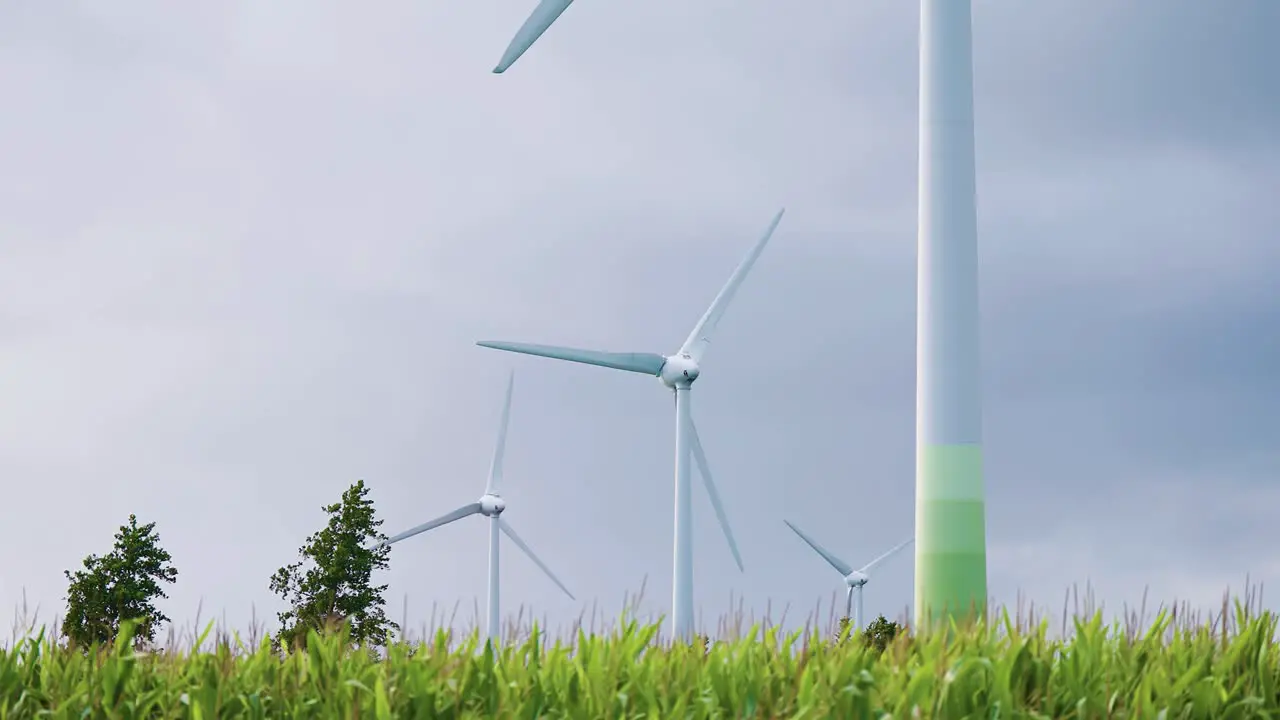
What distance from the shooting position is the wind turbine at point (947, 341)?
14555 millimetres

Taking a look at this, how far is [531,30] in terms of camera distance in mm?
23016

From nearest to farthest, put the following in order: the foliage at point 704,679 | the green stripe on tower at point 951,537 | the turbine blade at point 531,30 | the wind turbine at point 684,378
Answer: the foliage at point 704,679
the green stripe on tower at point 951,537
the turbine blade at point 531,30
the wind turbine at point 684,378

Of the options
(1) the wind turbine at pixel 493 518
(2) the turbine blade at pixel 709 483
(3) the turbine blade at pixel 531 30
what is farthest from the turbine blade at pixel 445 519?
(3) the turbine blade at pixel 531 30

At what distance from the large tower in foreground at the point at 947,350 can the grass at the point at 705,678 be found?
1.59m

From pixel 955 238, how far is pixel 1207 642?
503 cm

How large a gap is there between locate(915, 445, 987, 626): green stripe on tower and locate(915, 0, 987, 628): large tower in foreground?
0.01 metres

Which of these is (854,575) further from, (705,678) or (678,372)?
(705,678)

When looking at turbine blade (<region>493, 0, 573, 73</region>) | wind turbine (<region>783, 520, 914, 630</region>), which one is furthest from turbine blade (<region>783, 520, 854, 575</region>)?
turbine blade (<region>493, 0, 573, 73</region>)

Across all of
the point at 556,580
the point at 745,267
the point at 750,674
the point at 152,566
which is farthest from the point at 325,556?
the point at 750,674

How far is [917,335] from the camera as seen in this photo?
1534 centimetres

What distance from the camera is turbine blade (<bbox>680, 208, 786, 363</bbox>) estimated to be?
40406 millimetres

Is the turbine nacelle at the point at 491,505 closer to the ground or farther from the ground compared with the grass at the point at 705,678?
farther from the ground

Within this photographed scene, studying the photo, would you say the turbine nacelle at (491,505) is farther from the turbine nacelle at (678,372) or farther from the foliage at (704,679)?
the foliage at (704,679)

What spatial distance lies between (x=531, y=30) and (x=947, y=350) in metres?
10.8
